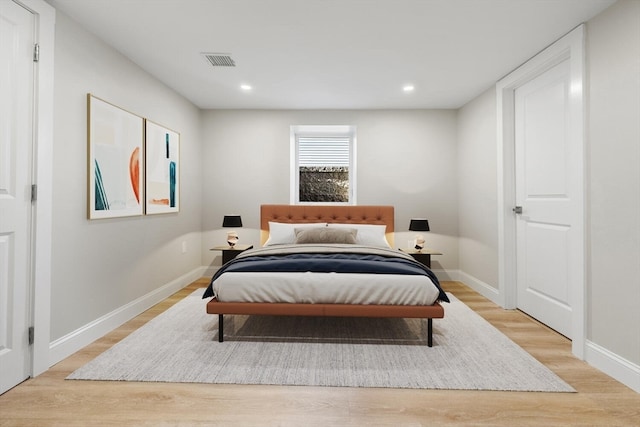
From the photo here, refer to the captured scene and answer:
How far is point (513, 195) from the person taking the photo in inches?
139

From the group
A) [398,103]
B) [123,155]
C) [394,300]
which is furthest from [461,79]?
[123,155]

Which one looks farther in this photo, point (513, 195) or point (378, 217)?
point (378, 217)

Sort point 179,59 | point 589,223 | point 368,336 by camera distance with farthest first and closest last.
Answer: point 179,59
point 368,336
point 589,223

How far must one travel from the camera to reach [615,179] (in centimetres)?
216

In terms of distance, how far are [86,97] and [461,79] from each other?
3575 mm

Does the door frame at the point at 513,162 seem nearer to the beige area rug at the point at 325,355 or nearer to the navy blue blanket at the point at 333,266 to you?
the beige area rug at the point at 325,355

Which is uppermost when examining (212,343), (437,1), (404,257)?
(437,1)

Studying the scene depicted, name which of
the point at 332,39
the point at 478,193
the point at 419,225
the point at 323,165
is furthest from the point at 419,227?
the point at 332,39

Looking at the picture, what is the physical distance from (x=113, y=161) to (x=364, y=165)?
3.13 m

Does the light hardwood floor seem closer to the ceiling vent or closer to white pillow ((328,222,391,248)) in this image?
white pillow ((328,222,391,248))

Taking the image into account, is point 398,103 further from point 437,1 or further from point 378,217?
point 437,1

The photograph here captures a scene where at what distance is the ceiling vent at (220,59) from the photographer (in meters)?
3.05

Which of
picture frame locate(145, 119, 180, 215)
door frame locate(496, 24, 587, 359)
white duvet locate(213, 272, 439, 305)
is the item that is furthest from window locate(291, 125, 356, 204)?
white duvet locate(213, 272, 439, 305)

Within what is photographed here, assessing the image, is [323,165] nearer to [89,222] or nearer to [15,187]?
[89,222]
